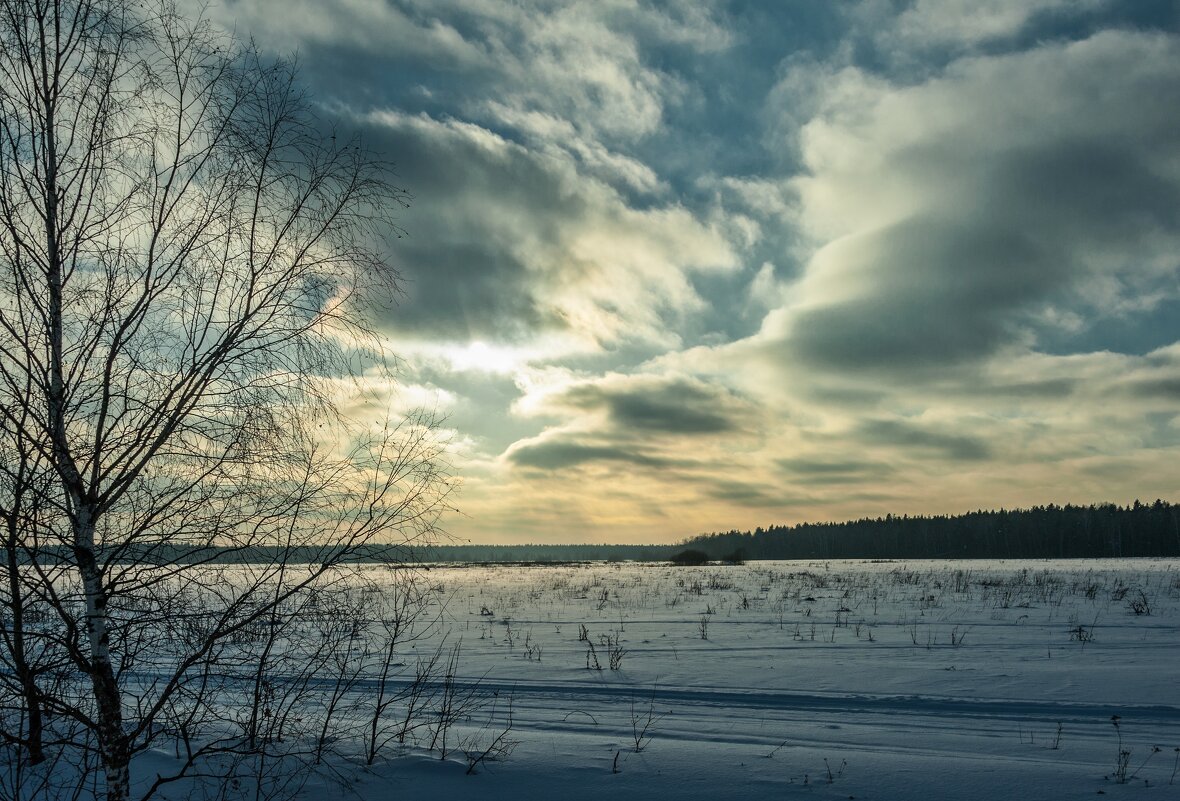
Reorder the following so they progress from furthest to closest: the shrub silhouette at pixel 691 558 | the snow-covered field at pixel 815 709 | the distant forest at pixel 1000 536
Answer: the distant forest at pixel 1000 536
the shrub silhouette at pixel 691 558
the snow-covered field at pixel 815 709

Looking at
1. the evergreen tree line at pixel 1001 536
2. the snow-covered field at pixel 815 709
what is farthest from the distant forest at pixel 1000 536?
the snow-covered field at pixel 815 709

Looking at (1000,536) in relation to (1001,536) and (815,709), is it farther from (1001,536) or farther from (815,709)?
(815,709)

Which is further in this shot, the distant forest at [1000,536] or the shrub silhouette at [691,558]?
the distant forest at [1000,536]

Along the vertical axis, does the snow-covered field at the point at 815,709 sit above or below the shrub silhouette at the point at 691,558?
above

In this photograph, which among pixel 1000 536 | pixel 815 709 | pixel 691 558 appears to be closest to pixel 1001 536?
pixel 1000 536

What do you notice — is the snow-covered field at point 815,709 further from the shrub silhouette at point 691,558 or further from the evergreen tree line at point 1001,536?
the evergreen tree line at point 1001,536

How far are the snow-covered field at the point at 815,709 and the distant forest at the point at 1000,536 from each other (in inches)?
2628

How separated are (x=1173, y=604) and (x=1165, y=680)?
1014 cm

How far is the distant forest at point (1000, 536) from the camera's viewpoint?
89.4 m

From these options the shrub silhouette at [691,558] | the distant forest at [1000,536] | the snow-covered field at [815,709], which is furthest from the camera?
the distant forest at [1000,536]

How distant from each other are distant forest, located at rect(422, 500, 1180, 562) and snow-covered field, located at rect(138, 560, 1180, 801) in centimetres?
6676

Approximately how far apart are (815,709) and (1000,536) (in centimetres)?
11496

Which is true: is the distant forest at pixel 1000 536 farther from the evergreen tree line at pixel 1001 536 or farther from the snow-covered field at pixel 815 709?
the snow-covered field at pixel 815 709

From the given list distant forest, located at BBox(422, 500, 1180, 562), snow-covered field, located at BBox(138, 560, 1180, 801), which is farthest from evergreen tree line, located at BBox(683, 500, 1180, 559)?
snow-covered field, located at BBox(138, 560, 1180, 801)
